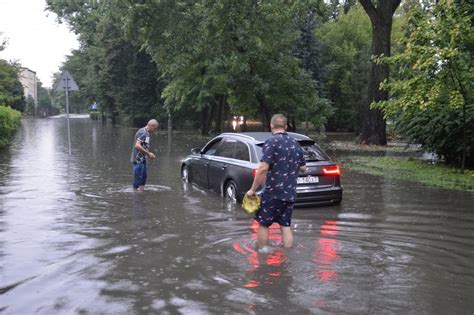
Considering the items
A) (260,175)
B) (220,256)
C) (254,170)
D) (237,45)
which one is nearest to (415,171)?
(254,170)

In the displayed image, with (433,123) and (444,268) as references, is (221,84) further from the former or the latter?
(444,268)

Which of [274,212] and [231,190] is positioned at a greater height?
[274,212]

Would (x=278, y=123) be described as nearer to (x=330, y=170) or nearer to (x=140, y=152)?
(x=330, y=170)

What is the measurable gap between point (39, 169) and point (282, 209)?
11168 mm

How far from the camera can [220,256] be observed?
6.56m

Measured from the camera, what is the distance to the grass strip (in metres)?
13.3

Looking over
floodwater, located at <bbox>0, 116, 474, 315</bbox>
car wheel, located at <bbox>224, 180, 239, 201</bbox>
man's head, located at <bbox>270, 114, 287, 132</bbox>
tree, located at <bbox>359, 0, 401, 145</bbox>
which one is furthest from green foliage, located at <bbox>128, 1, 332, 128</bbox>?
man's head, located at <bbox>270, 114, 287, 132</bbox>

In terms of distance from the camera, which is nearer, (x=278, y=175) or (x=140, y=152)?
(x=278, y=175)

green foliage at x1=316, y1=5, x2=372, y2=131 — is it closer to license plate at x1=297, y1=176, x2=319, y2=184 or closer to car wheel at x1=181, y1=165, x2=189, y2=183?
car wheel at x1=181, y1=165, x2=189, y2=183

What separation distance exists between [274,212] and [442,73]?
8.99 m

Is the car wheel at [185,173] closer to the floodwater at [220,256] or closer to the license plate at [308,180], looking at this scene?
the floodwater at [220,256]

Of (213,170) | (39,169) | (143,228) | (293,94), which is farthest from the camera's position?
(293,94)

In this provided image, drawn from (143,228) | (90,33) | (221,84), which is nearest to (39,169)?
(143,228)

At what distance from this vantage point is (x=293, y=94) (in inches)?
1071
